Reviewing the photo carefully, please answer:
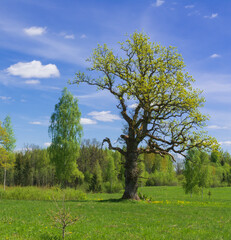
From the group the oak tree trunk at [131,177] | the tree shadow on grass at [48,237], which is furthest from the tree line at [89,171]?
the tree shadow on grass at [48,237]

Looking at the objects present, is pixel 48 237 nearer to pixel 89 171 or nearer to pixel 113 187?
pixel 113 187

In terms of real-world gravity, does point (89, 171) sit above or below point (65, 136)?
below

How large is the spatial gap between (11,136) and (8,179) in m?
38.3

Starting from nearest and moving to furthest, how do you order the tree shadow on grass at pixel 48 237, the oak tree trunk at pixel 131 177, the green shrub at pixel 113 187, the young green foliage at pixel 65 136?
the tree shadow on grass at pixel 48 237 → the oak tree trunk at pixel 131 177 → the young green foliage at pixel 65 136 → the green shrub at pixel 113 187

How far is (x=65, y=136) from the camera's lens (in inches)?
1853

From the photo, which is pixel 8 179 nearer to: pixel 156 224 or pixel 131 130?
pixel 131 130

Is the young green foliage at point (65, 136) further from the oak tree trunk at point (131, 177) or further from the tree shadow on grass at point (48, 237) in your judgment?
the tree shadow on grass at point (48, 237)

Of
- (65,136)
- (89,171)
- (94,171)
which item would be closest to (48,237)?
(65,136)

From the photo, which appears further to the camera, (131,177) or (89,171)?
(89,171)

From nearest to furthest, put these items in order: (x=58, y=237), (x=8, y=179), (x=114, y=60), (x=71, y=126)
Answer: (x=58, y=237)
(x=114, y=60)
(x=71, y=126)
(x=8, y=179)

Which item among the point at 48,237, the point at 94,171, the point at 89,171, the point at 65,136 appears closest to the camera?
the point at 48,237

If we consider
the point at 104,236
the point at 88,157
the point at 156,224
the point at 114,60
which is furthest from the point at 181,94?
the point at 88,157

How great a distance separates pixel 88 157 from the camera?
86.4 metres

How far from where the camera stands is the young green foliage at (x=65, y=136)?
46.3m
